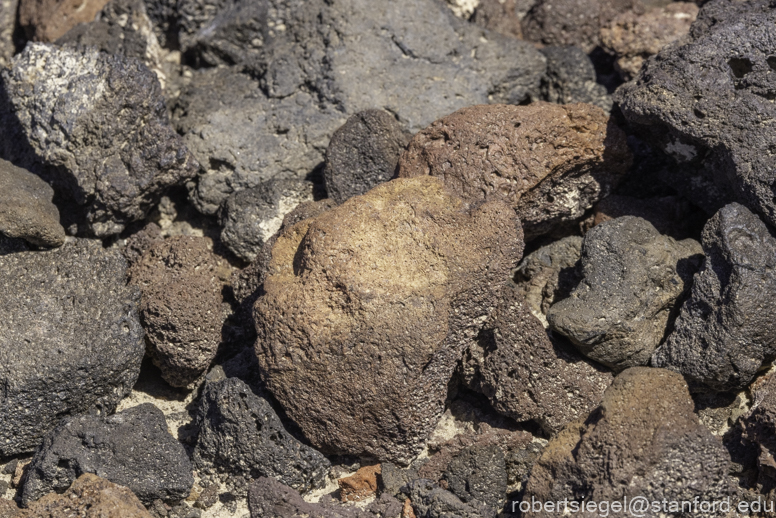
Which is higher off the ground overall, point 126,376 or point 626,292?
point 626,292

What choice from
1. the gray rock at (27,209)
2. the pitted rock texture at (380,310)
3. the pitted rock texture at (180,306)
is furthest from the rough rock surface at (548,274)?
the gray rock at (27,209)

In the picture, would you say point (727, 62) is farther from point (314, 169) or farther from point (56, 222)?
point (56, 222)

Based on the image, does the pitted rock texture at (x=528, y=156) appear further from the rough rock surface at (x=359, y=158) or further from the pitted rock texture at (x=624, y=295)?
the pitted rock texture at (x=624, y=295)

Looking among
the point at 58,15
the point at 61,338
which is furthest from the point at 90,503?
the point at 58,15

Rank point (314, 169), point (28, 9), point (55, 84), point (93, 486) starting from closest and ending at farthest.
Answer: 1. point (93, 486)
2. point (55, 84)
3. point (314, 169)
4. point (28, 9)

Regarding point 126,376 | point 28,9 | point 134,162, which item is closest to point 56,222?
point 134,162
